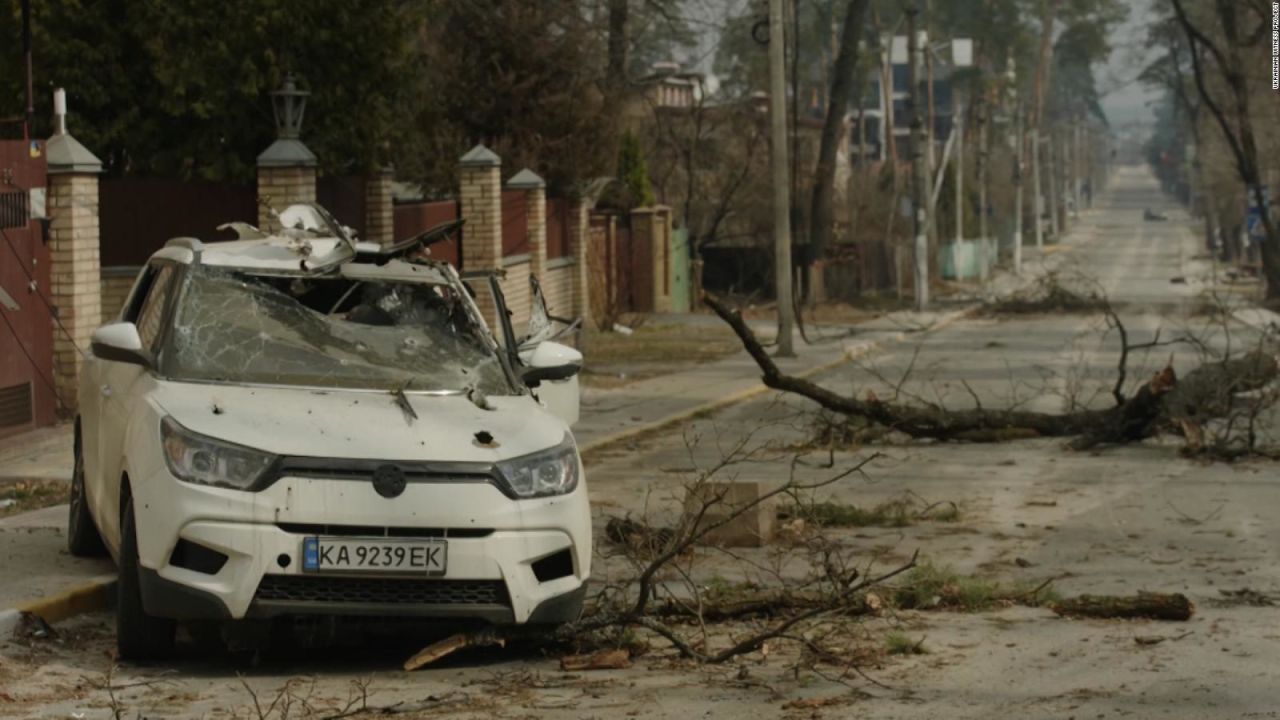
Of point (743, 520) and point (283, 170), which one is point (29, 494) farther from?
point (283, 170)

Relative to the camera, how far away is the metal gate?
53.8ft

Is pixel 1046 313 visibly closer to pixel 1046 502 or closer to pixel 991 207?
pixel 1046 502

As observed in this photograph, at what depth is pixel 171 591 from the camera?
293 inches

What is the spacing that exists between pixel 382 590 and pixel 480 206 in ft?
69.9

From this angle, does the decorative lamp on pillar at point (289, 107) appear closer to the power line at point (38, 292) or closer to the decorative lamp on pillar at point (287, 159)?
the decorative lamp on pillar at point (287, 159)

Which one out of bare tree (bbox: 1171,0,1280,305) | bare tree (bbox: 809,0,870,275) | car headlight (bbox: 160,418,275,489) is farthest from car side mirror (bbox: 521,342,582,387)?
bare tree (bbox: 809,0,870,275)

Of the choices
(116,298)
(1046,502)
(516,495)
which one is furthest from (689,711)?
(116,298)

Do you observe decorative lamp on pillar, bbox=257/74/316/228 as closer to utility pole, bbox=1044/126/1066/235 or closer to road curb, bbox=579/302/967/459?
road curb, bbox=579/302/967/459

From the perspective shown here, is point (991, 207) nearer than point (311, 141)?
No

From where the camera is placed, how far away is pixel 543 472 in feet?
25.7

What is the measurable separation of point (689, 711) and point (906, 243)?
5589 centimetres

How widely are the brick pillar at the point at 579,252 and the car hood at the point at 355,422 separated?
27016 mm

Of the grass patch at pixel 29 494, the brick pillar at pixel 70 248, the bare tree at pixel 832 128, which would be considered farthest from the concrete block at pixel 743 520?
the bare tree at pixel 832 128

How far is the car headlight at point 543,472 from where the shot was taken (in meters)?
7.70
